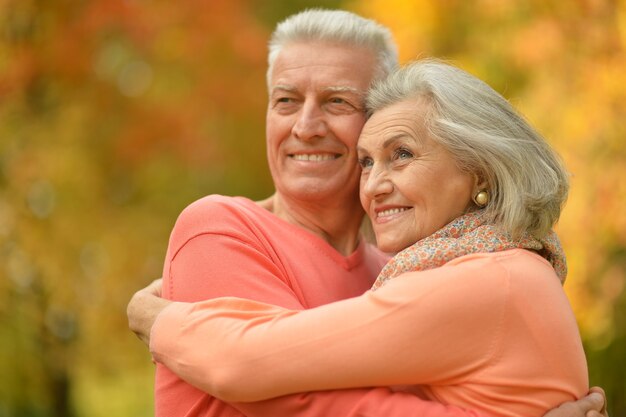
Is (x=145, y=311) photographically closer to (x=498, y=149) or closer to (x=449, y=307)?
(x=449, y=307)

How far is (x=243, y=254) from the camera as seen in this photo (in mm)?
2510

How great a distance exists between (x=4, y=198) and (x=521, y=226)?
4.93 m

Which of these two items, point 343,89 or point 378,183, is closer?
point 378,183

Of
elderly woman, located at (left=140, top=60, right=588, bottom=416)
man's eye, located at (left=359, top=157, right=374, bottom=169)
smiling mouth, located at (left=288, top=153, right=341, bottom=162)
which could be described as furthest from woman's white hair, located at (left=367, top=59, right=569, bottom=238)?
smiling mouth, located at (left=288, top=153, right=341, bottom=162)

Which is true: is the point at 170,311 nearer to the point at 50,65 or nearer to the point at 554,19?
the point at 50,65

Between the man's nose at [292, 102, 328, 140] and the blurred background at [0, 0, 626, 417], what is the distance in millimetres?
3629

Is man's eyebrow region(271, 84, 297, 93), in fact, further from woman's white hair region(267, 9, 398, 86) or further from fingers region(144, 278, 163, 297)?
fingers region(144, 278, 163, 297)

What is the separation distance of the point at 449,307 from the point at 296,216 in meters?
1.04

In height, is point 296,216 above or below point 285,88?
below

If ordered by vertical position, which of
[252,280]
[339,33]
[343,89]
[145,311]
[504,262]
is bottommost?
[145,311]

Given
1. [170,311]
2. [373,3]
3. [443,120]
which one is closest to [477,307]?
[443,120]

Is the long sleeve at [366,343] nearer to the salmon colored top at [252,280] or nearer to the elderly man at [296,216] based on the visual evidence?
the salmon colored top at [252,280]

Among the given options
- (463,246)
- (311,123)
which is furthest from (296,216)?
(463,246)

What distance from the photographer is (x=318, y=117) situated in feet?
9.61
